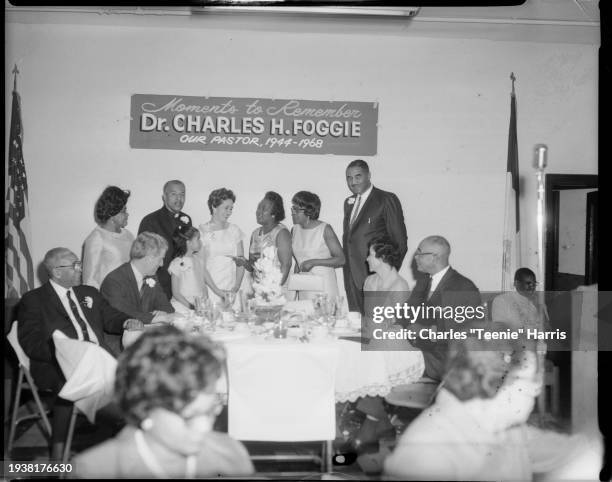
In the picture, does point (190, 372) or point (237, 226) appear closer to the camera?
point (190, 372)

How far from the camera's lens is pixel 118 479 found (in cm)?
256

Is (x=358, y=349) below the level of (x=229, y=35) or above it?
below

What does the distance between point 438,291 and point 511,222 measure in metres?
0.40

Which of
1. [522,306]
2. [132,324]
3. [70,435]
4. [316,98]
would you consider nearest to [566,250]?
[522,306]

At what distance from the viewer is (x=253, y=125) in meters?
2.72

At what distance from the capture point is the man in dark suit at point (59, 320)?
270cm

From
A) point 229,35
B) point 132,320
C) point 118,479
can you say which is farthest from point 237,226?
point 118,479

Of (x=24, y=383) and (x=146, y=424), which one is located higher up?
(x=24, y=383)

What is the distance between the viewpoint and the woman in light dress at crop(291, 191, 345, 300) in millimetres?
2732

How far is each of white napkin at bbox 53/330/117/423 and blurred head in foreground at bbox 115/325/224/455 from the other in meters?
0.15

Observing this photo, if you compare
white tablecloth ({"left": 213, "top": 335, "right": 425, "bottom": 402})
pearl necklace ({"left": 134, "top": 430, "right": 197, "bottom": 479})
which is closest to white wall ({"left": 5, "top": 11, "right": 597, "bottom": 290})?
white tablecloth ({"left": 213, "top": 335, "right": 425, "bottom": 402})

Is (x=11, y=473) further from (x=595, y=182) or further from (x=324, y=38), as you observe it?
(x=595, y=182)

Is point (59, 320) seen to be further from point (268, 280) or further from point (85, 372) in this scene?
point (268, 280)

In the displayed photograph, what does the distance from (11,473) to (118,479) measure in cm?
50
